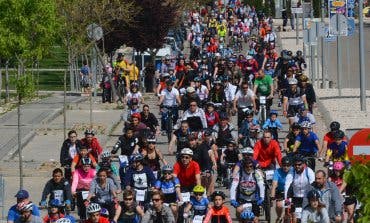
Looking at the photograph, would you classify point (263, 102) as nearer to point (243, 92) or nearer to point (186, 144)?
point (243, 92)

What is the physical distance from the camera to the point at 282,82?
127 ft

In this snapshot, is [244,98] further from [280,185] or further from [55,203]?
[55,203]

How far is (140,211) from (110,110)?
22.0m

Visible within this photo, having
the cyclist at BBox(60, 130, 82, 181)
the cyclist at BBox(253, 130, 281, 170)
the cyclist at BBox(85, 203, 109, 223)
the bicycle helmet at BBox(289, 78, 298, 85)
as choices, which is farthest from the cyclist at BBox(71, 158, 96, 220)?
the bicycle helmet at BBox(289, 78, 298, 85)

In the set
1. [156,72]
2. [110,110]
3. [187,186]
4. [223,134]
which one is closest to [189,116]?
[223,134]

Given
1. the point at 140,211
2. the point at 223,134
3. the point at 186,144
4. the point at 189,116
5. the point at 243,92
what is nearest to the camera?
the point at 140,211

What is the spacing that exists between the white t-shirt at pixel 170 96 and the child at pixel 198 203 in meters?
11.6

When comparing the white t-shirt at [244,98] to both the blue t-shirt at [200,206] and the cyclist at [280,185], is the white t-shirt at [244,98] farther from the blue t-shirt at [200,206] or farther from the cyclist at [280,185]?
the blue t-shirt at [200,206]

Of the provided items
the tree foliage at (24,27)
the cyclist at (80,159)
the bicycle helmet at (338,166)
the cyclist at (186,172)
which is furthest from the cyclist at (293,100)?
the bicycle helmet at (338,166)

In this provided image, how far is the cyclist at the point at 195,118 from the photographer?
2964cm

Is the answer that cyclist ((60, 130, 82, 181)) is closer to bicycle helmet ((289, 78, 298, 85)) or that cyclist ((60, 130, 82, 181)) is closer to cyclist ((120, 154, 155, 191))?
cyclist ((120, 154, 155, 191))

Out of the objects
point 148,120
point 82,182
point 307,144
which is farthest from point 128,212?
point 148,120

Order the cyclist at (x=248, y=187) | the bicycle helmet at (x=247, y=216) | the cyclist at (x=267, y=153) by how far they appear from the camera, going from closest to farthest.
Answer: the bicycle helmet at (x=247, y=216) → the cyclist at (x=248, y=187) → the cyclist at (x=267, y=153)

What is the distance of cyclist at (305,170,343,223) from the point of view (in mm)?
21250
